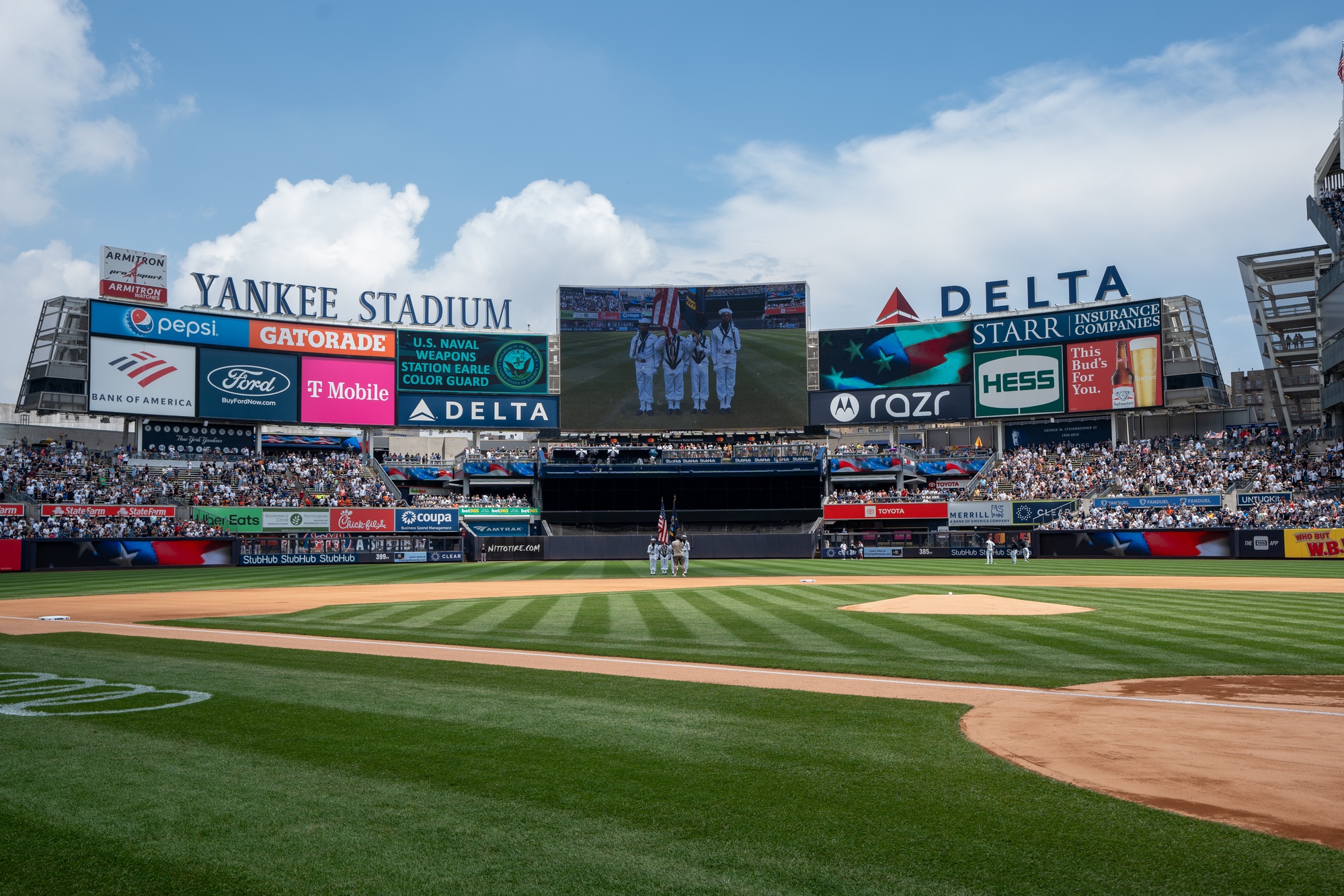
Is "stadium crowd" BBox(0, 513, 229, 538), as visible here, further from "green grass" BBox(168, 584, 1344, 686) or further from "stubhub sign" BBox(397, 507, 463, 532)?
"green grass" BBox(168, 584, 1344, 686)

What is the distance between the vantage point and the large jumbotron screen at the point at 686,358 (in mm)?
63844

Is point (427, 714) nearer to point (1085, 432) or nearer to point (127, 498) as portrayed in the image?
point (127, 498)

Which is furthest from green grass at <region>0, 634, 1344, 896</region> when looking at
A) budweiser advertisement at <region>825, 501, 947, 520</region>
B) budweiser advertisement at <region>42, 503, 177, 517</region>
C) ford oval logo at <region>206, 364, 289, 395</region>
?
ford oval logo at <region>206, 364, 289, 395</region>

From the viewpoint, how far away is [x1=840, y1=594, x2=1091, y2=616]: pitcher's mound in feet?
62.3

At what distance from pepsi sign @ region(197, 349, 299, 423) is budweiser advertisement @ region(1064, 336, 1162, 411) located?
49995mm

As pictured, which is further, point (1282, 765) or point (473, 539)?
point (473, 539)

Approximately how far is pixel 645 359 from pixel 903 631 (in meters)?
49.5

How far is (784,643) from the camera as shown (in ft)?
47.4

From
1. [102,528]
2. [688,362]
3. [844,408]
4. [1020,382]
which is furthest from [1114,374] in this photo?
[102,528]

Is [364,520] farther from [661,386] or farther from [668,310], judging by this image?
[668,310]

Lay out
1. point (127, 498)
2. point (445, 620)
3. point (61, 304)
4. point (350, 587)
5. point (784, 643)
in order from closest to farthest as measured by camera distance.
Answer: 1. point (784, 643)
2. point (445, 620)
3. point (350, 587)
4. point (127, 498)
5. point (61, 304)

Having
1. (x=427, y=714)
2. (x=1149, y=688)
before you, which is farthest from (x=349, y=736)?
(x=1149, y=688)

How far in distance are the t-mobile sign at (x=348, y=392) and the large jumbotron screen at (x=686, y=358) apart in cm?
1181

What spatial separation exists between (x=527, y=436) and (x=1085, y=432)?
3952 cm
